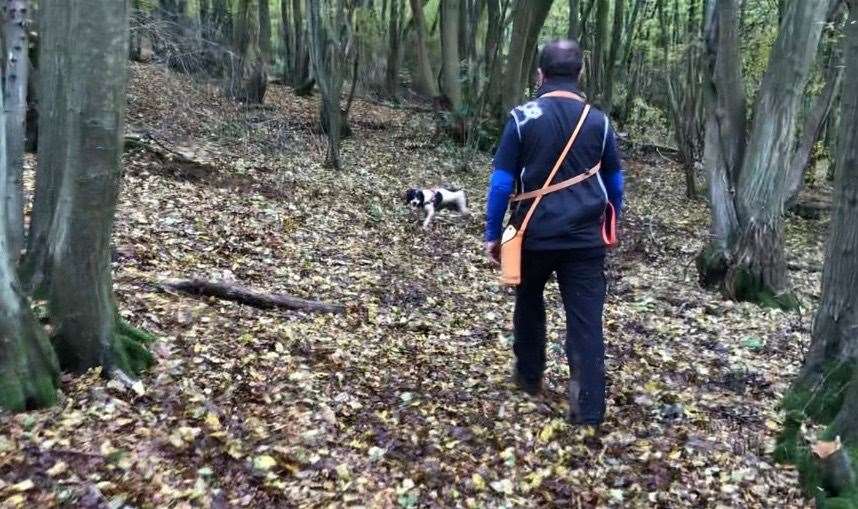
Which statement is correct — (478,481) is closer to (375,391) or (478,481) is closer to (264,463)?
(264,463)

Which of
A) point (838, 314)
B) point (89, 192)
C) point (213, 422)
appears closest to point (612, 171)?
point (838, 314)

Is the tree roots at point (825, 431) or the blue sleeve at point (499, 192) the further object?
the blue sleeve at point (499, 192)

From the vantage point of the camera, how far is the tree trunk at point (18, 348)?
332 cm

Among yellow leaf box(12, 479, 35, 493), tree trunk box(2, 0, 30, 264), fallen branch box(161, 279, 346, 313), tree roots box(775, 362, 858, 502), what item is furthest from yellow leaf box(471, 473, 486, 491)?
tree trunk box(2, 0, 30, 264)

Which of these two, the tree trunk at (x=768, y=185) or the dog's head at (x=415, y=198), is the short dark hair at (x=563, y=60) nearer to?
the tree trunk at (x=768, y=185)

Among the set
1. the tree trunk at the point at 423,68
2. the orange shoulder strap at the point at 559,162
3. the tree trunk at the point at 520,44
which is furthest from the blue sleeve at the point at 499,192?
the tree trunk at the point at 423,68

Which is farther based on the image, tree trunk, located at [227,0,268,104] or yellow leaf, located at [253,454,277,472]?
tree trunk, located at [227,0,268,104]

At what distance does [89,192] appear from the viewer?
366cm

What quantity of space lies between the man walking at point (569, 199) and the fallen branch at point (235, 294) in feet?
8.35

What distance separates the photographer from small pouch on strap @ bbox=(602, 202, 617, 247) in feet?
13.5

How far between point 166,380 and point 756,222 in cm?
658

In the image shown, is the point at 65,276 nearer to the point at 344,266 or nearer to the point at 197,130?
the point at 344,266

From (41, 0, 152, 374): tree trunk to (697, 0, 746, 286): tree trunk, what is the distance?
6.65 m

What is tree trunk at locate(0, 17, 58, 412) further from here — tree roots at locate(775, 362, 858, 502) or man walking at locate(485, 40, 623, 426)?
tree roots at locate(775, 362, 858, 502)
